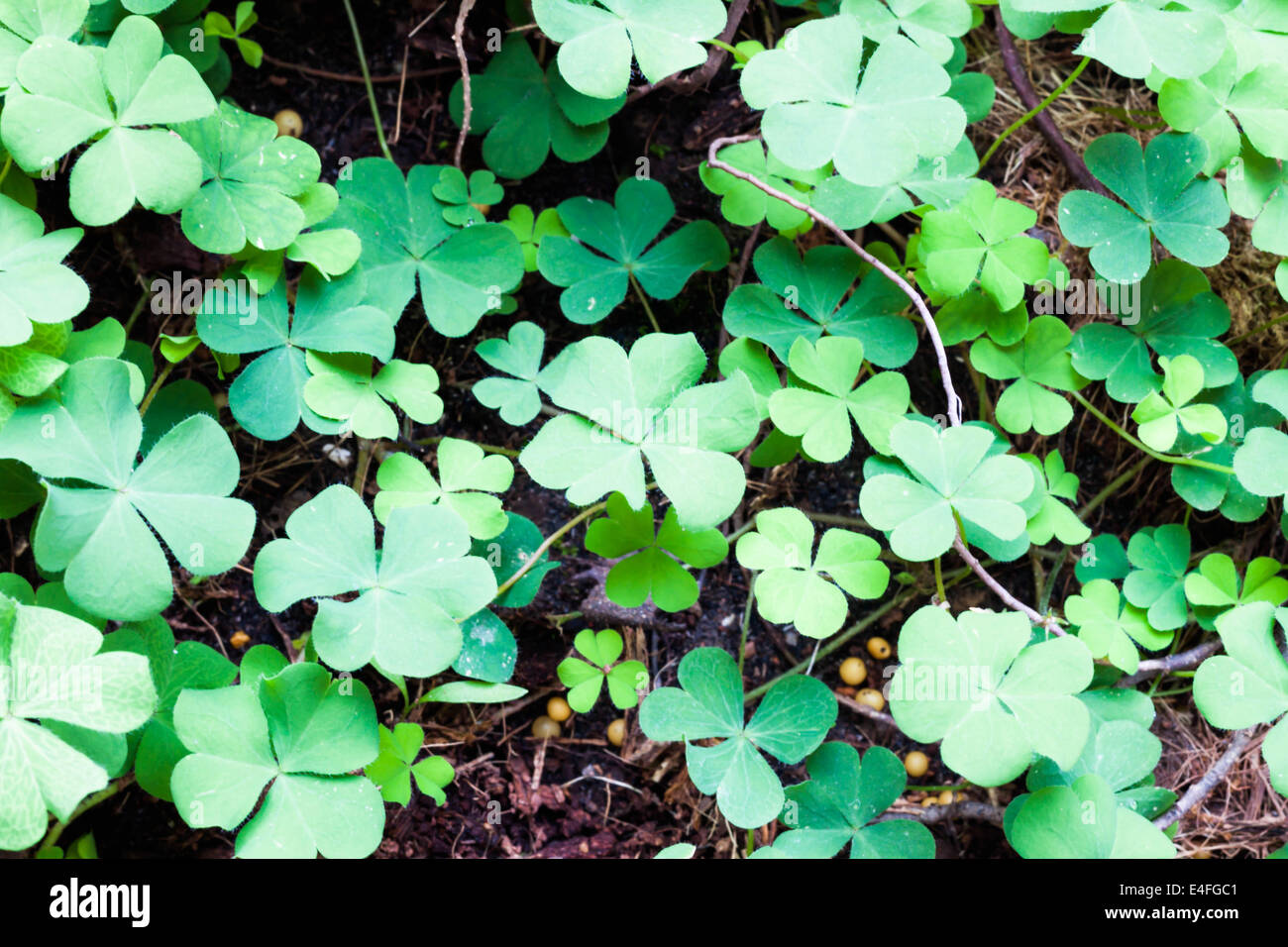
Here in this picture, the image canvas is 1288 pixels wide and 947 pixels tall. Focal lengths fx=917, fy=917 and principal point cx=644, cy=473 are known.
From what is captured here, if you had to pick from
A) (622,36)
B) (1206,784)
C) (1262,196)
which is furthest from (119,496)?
(1262,196)

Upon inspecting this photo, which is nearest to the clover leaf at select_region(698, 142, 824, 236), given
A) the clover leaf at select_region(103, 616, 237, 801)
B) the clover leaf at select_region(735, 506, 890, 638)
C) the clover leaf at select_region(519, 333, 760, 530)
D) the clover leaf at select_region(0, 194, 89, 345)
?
the clover leaf at select_region(519, 333, 760, 530)

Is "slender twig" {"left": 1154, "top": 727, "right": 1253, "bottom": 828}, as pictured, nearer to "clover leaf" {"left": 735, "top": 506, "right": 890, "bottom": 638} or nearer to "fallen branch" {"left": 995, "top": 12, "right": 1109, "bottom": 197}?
"clover leaf" {"left": 735, "top": 506, "right": 890, "bottom": 638}

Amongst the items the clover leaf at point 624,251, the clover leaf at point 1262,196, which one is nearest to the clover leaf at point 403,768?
the clover leaf at point 624,251

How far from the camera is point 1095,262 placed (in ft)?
6.89

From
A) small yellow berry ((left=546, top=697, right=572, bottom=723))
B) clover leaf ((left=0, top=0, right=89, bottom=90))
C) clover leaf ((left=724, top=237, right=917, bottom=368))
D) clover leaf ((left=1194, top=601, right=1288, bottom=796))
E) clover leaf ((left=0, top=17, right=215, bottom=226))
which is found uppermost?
clover leaf ((left=0, top=0, right=89, bottom=90))

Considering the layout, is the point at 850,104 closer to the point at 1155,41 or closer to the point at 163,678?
the point at 1155,41

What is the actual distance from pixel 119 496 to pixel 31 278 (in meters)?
0.44

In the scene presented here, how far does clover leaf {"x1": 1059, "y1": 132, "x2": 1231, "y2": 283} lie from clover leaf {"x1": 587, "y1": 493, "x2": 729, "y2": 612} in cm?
111

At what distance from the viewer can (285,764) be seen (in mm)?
1770

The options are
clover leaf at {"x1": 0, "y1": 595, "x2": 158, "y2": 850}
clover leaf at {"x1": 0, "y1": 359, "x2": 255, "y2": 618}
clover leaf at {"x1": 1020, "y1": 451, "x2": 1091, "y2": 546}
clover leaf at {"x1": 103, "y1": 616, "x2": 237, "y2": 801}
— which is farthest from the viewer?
clover leaf at {"x1": 1020, "y1": 451, "x2": 1091, "y2": 546}

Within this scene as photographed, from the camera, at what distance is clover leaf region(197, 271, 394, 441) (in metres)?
1.98

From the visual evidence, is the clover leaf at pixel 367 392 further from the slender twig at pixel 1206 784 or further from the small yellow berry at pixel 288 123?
the slender twig at pixel 1206 784

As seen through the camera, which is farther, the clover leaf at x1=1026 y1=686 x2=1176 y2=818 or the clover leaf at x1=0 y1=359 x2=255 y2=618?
the clover leaf at x1=1026 y1=686 x2=1176 y2=818
